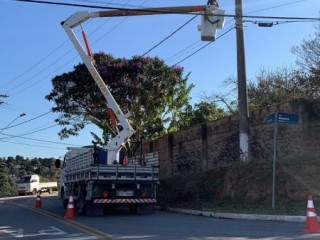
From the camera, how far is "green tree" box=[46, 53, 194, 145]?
91.1ft

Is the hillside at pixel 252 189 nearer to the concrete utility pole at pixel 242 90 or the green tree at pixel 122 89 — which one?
the concrete utility pole at pixel 242 90

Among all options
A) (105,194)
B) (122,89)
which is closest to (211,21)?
(105,194)

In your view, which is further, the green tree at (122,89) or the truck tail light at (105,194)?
the green tree at (122,89)

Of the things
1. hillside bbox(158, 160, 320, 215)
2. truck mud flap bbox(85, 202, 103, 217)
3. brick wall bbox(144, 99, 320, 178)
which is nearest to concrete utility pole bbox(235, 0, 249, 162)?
hillside bbox(158, 160, 320, 215)

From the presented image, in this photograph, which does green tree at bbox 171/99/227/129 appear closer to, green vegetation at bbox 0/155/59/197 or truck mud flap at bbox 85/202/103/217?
truck mud flap at bbox 85/202/103/217

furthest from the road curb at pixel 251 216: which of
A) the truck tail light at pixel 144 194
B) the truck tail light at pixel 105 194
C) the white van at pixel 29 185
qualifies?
the white van at pixel 29 185

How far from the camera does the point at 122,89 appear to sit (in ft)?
90.6

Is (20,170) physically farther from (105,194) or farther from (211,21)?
(211,21)

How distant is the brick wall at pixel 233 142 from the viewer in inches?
756

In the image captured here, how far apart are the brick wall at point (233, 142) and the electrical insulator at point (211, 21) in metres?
6.30

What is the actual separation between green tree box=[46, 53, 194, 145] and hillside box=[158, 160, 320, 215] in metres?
7.29

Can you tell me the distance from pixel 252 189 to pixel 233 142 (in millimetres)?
4557

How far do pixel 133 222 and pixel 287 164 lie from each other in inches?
268

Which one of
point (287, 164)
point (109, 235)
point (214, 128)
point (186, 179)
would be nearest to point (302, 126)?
point (287, 164)
